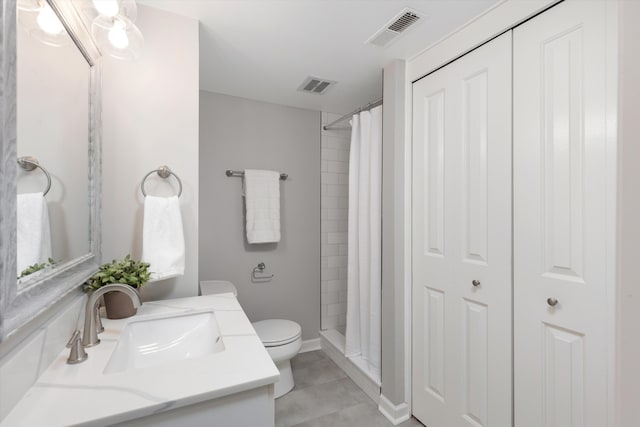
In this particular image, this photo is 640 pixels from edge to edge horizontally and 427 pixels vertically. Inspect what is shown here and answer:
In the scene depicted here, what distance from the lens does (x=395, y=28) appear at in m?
1.49

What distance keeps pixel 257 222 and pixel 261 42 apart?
1.30 meters

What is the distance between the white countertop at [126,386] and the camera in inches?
23.7

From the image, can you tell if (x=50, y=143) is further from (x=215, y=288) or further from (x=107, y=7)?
(x=215, y=288)

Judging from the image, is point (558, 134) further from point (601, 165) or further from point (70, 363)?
point (70, 363)

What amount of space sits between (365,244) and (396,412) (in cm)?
107

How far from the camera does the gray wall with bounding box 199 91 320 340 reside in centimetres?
236

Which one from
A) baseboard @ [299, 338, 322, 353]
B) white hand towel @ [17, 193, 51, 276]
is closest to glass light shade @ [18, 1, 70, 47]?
white hand towel @ [17, 193, 51, 276]

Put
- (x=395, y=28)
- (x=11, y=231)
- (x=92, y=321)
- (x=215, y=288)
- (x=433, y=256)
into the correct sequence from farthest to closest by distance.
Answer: (x=215, y=288) < (x=433, y=256) < (x=395, y=28) < (x=92, y=321) < (x=11, y=231)

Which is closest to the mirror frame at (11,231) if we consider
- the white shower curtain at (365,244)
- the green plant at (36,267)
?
the green plant at (36,267)

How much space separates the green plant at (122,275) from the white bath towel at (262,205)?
1.21 m

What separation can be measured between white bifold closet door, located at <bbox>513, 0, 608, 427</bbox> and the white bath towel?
1.71 m

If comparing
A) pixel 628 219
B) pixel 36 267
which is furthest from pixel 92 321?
pixel 628 219

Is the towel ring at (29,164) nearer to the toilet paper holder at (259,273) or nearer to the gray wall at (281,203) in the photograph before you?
the gray wall at (281,203)

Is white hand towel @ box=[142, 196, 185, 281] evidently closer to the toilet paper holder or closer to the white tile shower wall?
the toilet paper holder
